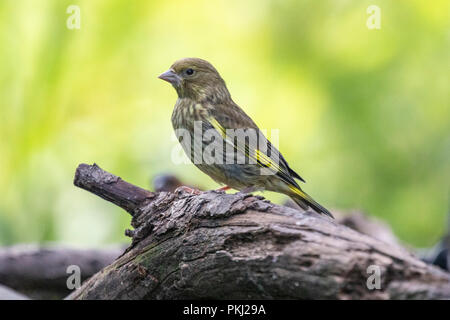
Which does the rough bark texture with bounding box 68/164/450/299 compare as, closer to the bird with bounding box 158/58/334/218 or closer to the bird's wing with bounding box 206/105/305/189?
the bird with bounding box 158/58/334/218

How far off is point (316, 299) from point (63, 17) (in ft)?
17.1

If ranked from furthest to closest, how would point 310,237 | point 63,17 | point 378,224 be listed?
point 63,17, point 378,224, point 310,237

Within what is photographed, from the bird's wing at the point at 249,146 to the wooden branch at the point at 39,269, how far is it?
4.83 ft

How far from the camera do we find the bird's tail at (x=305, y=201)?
389cm

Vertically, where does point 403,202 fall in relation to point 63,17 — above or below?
below

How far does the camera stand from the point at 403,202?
23.8 ft

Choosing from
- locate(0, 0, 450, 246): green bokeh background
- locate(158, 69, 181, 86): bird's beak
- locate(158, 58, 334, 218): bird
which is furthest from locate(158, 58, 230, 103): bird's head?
locate(0, 0, 450, 246): green bokeh background

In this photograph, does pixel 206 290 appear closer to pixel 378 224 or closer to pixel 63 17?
pixel 378 224

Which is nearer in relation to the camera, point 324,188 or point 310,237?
point 310,237

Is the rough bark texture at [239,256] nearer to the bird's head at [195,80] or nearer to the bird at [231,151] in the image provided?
the bird at [231,151]

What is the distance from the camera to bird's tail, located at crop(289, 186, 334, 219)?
3893mm

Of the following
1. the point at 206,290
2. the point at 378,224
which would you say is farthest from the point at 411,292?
the point at 378,224

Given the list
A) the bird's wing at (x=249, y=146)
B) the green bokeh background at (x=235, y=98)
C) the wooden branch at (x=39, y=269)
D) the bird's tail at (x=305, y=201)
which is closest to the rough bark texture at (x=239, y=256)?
the bird's wing at (x=249, y=146)

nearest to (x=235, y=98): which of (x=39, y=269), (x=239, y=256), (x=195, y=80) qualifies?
(x=195, y=80)
